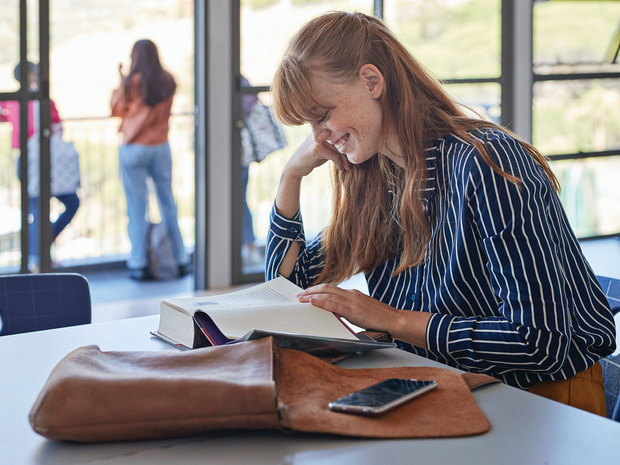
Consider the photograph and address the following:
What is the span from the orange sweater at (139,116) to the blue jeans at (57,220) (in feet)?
1.56

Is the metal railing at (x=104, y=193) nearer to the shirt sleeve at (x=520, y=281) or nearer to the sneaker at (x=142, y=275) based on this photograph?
the sneaker at (x=142, y=275)

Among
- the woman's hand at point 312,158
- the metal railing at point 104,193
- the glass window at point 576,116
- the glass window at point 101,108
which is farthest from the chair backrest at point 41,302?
the glass window at point 576,116

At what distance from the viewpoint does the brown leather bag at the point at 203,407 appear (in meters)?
0.84

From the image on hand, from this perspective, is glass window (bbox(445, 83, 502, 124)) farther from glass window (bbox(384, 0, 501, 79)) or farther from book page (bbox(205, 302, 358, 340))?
book page (bbox(205, 302, 358, 340))

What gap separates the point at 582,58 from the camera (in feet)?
17.9

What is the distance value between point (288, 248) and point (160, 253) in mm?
2957

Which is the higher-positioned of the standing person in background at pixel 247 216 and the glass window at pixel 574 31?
the glass window at pixel 574 31

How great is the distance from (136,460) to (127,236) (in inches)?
164

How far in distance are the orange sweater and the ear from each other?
9.85 ft

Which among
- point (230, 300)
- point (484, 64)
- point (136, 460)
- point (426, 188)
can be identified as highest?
point (484, 64)

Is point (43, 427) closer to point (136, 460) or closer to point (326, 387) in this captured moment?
point (136, 460)

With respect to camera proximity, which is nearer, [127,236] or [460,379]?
[460,379]

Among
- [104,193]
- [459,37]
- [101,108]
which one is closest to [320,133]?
[101,108]

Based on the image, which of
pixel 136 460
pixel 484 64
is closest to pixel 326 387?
pixel 136 460
